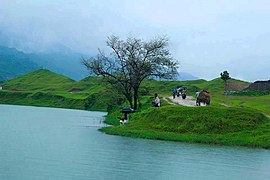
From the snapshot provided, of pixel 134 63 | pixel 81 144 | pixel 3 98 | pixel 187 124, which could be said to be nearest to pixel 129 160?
pixel 81 144

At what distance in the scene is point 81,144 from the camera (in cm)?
3234

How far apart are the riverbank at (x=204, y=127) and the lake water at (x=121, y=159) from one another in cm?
207

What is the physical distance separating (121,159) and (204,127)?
13603 millimetres

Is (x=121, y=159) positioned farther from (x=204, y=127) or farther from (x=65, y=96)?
(x=65, y=96)

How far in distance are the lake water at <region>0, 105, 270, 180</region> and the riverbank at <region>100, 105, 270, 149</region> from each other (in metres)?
2.07

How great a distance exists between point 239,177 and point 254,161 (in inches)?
208

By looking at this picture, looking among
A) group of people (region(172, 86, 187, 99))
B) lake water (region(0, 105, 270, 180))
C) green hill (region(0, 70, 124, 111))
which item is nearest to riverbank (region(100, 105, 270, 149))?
lake water (region(0, 105, 270, 180))

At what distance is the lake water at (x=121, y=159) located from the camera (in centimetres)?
2159

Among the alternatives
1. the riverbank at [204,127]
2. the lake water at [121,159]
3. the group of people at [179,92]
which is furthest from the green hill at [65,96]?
the lake water at [121,159]

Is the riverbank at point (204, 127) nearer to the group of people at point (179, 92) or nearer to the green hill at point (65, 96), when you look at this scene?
the group of people at point (179, 92)

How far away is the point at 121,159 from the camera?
85.7ft

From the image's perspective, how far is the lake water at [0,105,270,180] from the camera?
70.8 feet

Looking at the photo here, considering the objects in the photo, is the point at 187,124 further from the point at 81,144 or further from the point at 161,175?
the point at 161,175

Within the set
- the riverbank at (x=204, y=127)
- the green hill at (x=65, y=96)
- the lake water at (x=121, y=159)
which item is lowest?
the lake water at (x=121, y=159)
